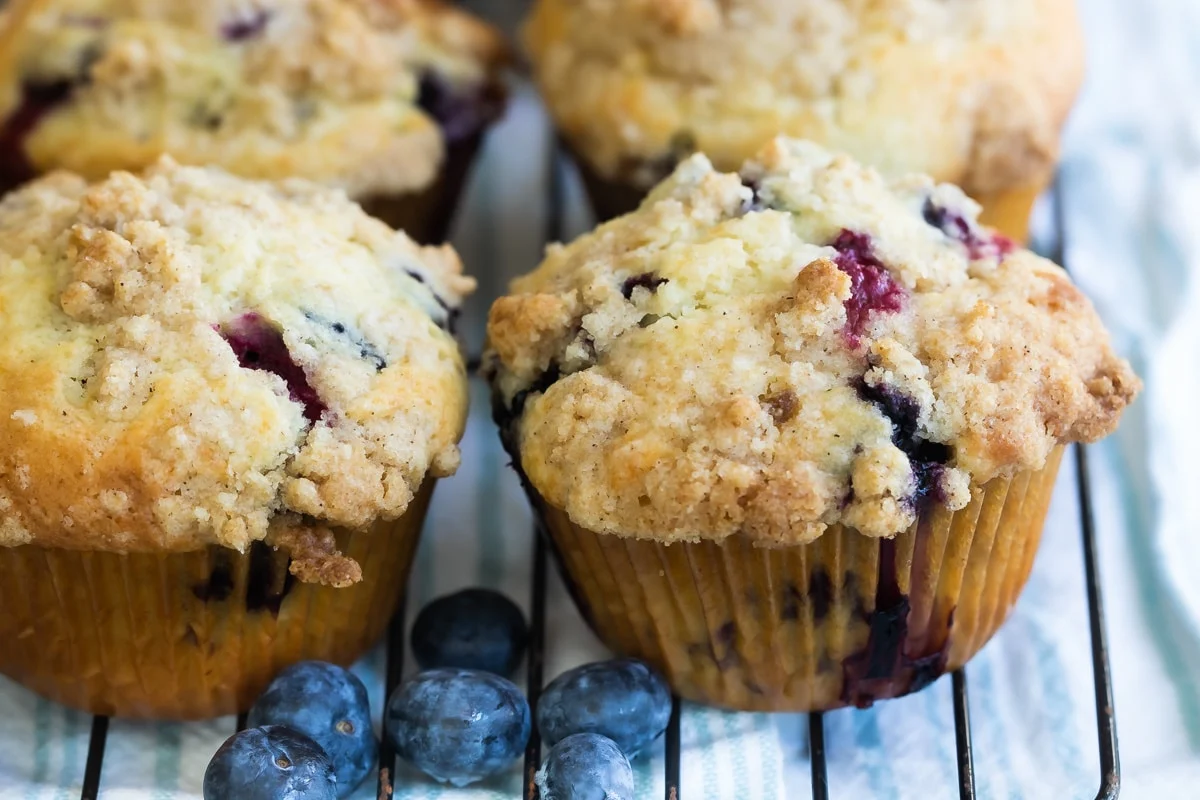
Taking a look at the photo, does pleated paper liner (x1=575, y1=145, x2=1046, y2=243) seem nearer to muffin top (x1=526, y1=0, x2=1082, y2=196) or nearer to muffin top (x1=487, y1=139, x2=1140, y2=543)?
muffin top (x1=526, y1=0, x2=1082, y2=196)

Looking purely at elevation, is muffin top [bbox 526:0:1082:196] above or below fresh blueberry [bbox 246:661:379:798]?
above

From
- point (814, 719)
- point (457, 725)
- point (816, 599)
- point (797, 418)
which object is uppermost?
point (797, 418)

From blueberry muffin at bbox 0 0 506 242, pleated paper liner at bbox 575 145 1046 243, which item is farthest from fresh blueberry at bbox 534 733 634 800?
blueberry muffin at bbox 0 0 506 242

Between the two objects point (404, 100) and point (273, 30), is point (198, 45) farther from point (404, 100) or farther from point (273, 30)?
point (404, 100)

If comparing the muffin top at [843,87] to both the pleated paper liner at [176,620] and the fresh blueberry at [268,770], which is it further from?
the fresh blueberry at [268,770]

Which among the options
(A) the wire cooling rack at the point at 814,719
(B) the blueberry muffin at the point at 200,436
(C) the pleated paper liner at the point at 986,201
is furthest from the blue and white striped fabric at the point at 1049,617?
(C) the pleated paper liner at the point at 986,201

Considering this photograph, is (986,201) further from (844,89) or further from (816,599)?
(816,599)

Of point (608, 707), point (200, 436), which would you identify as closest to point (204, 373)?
point (200, 436)
